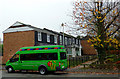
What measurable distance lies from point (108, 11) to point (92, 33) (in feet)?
9.92

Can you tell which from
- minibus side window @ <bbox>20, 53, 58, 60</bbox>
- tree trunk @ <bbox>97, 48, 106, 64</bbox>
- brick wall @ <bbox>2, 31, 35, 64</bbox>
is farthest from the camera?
brick wall @ <bbox>2, 31, 35, 64</bbox>

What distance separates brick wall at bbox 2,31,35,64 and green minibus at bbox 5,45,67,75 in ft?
31.8

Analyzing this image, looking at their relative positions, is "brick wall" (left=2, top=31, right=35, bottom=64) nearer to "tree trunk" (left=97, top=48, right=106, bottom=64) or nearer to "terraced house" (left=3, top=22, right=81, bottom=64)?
"terraced house" (left=3, top=22, right=81, bottom=64)

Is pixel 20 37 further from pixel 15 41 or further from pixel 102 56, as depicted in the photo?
pixel 102 56

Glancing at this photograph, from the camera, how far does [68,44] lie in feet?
132

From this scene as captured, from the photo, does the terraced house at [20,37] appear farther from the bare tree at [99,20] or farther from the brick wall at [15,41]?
the bare tree at [99,20]

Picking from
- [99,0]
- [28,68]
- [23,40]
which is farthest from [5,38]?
[99,0]

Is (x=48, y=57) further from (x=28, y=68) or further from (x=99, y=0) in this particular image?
(x=99, y=0)

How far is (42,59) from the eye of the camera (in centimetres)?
1423

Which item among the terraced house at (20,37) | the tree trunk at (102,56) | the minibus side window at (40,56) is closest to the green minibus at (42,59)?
the minibus side window at (40,56)

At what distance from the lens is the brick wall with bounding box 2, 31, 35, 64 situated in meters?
25.5

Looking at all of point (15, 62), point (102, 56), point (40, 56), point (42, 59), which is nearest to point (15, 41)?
point (15, 62)

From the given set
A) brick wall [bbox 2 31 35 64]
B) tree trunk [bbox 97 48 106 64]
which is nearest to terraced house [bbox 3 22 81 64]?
brick wall [bbox 2 31 35 64]

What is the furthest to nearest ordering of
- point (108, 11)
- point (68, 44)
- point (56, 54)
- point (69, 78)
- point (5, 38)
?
point (68, 44), point (5, 38), point (108, 11), point (56, 54), point (69, 78)
